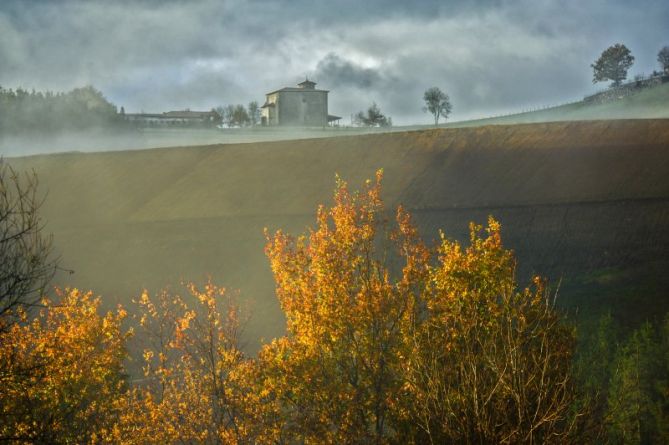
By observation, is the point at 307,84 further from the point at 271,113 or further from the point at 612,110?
the point at 612,110

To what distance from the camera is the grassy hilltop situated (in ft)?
170

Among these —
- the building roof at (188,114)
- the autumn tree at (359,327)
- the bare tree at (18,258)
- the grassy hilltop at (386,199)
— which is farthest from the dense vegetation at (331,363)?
the building roof at (188,114)

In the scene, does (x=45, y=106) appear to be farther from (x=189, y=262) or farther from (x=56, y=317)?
(x=56, y=317)

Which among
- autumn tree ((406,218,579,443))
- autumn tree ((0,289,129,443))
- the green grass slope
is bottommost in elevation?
autumn tree ((0,289,129,443))

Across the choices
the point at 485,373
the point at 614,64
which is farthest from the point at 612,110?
the point at 485,373

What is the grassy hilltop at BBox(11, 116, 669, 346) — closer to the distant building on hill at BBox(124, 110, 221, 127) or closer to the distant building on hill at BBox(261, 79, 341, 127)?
the distant building on hill at BBox(124, 110, 221, 127)

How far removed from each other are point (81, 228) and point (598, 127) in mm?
47423

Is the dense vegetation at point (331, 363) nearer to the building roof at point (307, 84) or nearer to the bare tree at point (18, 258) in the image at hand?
the bare tree at point (18, 258)

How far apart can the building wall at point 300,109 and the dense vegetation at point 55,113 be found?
113 ft

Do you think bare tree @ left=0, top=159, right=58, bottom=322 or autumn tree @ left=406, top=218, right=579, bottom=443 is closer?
autumn tree @ left=406, top=218, right=579, bottom=443

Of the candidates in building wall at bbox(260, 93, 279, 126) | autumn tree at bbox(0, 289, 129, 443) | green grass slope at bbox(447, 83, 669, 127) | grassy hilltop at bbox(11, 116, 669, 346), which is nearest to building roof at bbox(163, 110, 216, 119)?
building wall at bbox(260, 93, 279, 126)

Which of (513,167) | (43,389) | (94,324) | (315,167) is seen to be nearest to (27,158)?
(315,167)

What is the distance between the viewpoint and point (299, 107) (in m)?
162

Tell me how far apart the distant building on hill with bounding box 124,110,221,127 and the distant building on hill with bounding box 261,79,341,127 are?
40.2 feet
